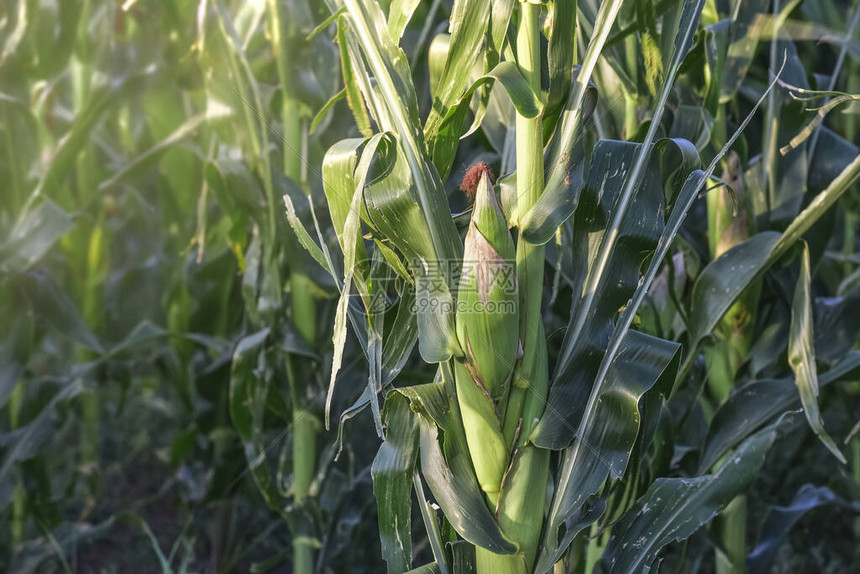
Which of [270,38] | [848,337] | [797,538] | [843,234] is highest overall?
[270,38]

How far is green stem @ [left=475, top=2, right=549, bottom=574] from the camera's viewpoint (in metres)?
0.73

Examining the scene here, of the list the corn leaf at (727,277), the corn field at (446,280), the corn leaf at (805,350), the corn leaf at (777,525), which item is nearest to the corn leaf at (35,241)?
the corn field at (446,280)

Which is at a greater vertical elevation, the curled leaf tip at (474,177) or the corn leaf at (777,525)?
the curled leaf tip at (474,177)

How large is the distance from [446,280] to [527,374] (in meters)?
0.13

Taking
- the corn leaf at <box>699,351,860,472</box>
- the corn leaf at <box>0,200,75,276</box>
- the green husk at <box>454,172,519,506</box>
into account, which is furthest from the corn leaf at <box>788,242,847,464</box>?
the corn leaf at <box>0,200,75,276</box>

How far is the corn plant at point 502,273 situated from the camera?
2.30 feet

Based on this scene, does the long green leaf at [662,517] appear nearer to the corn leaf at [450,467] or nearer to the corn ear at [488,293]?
the corn leaf at [450,467]

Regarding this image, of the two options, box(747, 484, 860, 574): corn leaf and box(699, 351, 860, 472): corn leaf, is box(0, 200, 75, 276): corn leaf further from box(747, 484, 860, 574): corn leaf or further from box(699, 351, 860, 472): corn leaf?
box(747, 484, 860, 574): corn leaf

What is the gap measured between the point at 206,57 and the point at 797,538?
5.36 feet


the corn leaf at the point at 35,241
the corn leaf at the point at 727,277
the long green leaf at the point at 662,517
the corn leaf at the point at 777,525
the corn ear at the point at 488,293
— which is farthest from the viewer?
the corn leaf at the point at 35,241

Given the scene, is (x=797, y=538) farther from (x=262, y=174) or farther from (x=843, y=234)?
(x=262, y=174)

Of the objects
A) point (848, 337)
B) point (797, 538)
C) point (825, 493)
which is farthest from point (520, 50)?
point (797, 538)

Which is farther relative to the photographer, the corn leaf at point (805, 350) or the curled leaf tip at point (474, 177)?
the corn leaf at point (805, 350)

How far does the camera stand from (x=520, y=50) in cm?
73
